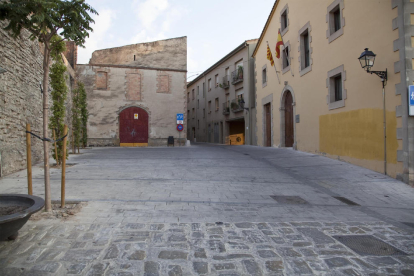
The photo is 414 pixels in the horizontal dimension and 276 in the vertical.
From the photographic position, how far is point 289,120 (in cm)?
1575

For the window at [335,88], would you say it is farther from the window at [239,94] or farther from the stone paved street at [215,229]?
the window at [239,94]

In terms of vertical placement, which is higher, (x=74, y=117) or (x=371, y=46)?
(x=371, y=46)

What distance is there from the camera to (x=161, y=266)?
266cm

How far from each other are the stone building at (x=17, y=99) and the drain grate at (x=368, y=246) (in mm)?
7372

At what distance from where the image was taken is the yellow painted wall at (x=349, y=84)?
7.53 metres

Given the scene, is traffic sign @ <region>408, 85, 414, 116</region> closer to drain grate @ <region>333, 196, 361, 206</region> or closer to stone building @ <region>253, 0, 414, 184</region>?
stone building @ <region>253, 0, 414, 184</region>

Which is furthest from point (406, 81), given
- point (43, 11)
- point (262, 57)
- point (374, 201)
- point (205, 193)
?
point (262, 57)

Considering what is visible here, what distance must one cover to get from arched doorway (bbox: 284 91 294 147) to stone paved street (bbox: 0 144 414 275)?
868 cm

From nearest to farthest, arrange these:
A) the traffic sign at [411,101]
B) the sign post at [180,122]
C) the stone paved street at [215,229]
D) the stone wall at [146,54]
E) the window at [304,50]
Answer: the stone paved street at [215,229], the traffic sign at [411,101], the window at [304,50], the sign post at [180,122], the stone wall at [146,54]

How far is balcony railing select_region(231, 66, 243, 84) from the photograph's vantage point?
2428 centimetres

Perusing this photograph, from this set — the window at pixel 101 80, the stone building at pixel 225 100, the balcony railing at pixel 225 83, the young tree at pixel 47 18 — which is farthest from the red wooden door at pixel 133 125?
the young tree at pixel 47 18

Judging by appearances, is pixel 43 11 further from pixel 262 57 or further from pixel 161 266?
pixel 262 57

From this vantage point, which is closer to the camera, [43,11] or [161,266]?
[161,266]

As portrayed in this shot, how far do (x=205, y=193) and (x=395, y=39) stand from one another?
20.3ft
